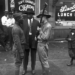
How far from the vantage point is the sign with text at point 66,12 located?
45.2 feet

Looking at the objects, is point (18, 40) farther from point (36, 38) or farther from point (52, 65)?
point (52, 65)


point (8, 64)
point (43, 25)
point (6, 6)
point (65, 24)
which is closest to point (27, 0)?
point (6, 6)

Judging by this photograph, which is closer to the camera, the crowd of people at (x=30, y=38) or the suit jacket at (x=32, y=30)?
the crowd of people at (x=30, y=38)

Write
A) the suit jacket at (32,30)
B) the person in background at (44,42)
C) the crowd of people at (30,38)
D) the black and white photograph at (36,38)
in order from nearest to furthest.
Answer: the crowd of people at (30,38)
the black and white photograph at (36,38)
the person in background at (44,42)
the suit jacket at (32,30)

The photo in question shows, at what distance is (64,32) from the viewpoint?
44.8 feet

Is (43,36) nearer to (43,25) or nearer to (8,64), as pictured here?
(43,25)

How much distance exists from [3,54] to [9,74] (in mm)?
3167

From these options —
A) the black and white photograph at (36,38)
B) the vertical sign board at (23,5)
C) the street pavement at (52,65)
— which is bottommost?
the street pavement at (52,65)

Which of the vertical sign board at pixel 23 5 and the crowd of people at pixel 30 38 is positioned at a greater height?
the vertical sign board at pixel 23 5

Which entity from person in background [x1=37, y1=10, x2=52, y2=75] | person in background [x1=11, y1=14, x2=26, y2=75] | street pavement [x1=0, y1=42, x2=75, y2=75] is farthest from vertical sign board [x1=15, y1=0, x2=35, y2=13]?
person in background [x1=11, y1=14, x2=26, y2=75]

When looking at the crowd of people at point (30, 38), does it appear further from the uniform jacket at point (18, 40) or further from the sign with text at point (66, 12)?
the sign with text at point (66, 12)

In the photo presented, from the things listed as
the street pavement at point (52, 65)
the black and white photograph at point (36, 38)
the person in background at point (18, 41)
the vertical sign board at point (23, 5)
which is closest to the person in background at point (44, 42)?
the black and white photograph at point (36, 38)

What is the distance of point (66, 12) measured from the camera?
13922mm

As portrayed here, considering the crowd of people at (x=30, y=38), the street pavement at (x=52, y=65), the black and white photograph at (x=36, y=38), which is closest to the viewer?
the crowd of people at (x=30, y=38)
